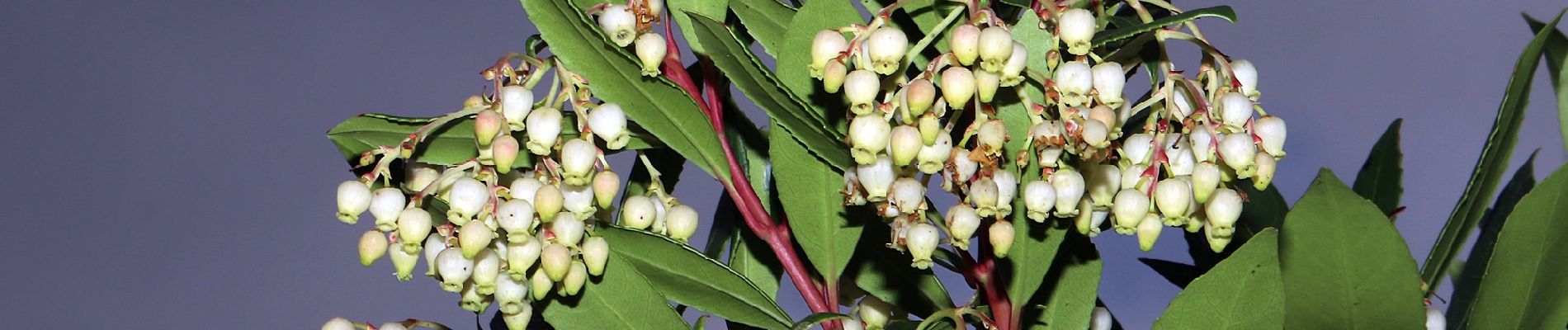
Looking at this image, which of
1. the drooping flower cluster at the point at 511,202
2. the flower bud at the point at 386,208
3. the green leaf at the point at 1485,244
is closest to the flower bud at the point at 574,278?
the drooping flower cluster at the point at 511,202

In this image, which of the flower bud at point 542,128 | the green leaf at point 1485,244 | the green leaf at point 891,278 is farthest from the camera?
the green leaf at point 1485,244

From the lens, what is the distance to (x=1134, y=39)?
36.1 inches

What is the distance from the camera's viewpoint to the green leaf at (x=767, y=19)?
3.15 feet

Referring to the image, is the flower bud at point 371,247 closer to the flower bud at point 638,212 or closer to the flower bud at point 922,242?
the flower bud at point 638,212

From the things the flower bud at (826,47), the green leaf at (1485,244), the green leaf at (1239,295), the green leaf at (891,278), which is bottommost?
the green leaf at (1485,244)

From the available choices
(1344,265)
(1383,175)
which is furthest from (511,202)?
(1383,175)

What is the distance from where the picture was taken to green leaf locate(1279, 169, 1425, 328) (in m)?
0.81

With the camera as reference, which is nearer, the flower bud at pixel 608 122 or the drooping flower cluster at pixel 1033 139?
the drooping flower cluster at pixel 1033 139

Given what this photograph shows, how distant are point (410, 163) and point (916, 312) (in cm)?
35

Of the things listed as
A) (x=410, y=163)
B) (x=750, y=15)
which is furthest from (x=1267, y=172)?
(x=410, y=163)

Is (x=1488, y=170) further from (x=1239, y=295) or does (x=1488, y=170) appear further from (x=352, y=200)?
(x=352, y=200)

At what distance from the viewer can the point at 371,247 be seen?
906mm

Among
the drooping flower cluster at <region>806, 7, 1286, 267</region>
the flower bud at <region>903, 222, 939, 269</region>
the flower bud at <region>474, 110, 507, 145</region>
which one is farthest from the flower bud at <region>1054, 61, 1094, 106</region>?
the flower bud at <region>474, 110, 507, 145</region>

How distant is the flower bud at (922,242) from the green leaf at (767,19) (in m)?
0.18
